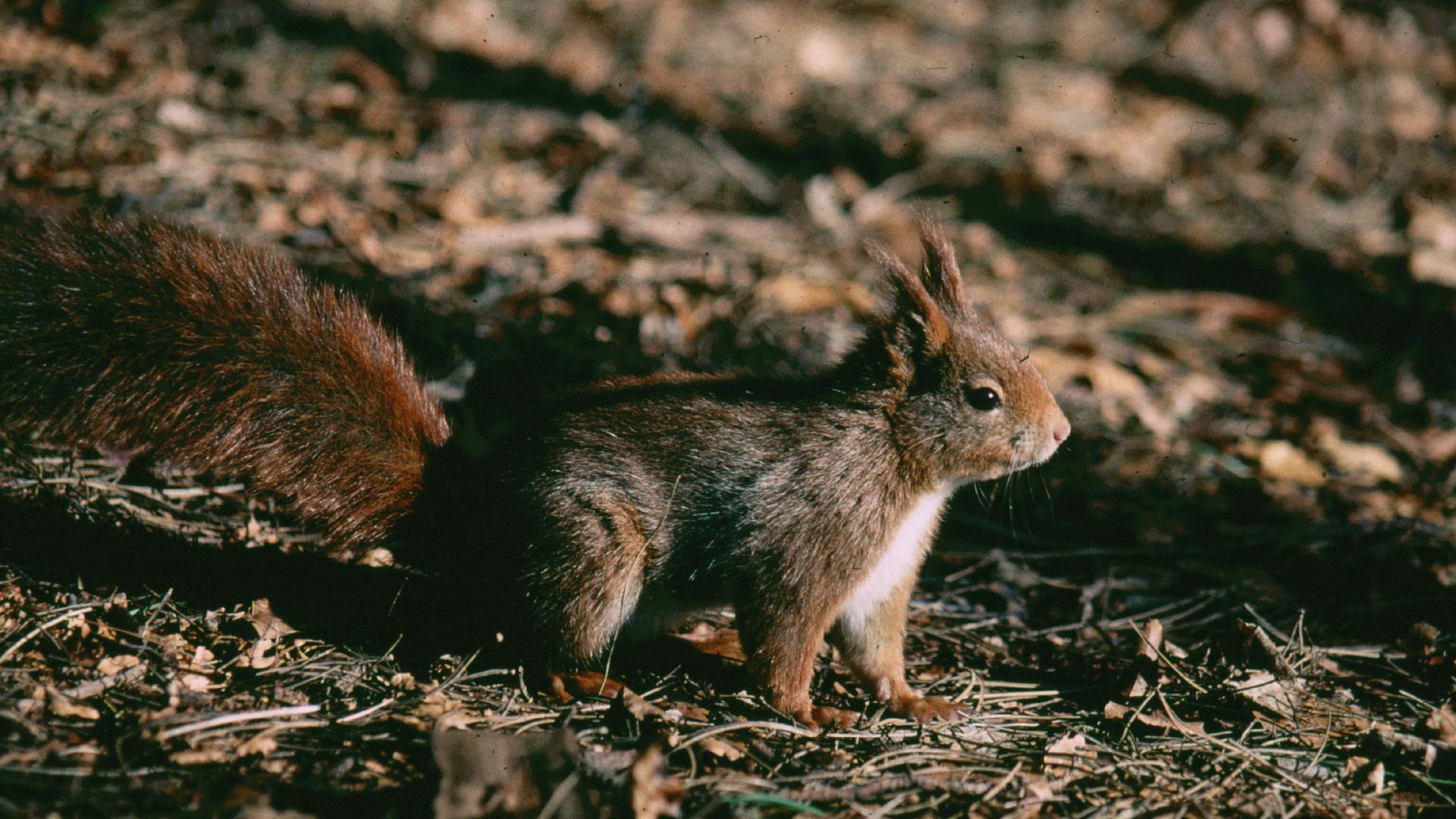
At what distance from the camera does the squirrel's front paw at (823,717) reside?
113 inches

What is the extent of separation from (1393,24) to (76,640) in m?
10.0

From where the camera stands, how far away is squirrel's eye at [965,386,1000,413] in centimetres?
309

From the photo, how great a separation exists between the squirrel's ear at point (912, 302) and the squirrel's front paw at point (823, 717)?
110 cm

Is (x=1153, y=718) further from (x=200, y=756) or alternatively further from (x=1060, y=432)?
(x=200, y=756)

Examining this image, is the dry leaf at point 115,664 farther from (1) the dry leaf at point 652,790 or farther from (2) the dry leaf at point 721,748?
(2) the dry leaf at point 721,748

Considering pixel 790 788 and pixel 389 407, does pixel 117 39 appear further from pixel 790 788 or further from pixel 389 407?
pixel 790 788

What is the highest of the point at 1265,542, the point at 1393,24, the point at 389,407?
the point at 1393,24

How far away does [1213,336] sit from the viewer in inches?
227

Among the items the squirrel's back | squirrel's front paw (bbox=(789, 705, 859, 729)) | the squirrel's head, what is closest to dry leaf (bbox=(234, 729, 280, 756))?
the squirrel's back

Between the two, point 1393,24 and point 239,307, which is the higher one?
point 1393,24

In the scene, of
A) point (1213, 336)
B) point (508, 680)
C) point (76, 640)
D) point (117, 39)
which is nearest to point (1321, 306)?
point (1213, 336)

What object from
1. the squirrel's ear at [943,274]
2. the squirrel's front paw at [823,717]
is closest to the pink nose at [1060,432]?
the squirrel's ear at [943,274]

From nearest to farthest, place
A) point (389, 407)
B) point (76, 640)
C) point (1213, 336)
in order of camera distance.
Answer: point (76, 640), point (389, 407), point (1213, 336)

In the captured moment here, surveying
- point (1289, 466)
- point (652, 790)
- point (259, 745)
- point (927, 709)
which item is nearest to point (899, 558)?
point (927, 709)
